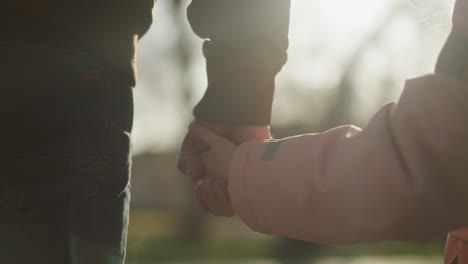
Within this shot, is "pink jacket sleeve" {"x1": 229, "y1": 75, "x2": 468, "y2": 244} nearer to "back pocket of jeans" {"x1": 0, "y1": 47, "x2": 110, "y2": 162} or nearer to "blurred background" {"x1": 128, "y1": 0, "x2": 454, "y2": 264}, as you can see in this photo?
"back pocket of jeans" {"x1": 0, "y1": 47, "x2": 110, "y2": 162}

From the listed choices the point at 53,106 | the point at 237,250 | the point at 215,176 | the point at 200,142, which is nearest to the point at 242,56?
the point at 200,142

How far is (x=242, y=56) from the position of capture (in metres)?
2.08

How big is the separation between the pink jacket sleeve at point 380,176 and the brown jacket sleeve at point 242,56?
1.30 ft

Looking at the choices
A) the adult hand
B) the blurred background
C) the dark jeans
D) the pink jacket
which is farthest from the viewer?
the blurred background

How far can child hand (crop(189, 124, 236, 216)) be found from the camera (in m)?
1.86

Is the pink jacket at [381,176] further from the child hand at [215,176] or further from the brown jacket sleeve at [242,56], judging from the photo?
the brown jacket sleeve at [242,56]

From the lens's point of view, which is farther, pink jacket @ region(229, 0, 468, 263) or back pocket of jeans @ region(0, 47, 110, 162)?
back pocket of jeans @ region(0, 47, 110, 162)

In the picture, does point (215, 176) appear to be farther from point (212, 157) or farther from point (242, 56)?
point (242, 56)

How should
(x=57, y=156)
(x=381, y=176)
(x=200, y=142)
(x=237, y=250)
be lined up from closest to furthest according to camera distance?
(x=381, y=176) < (x=57, y=156) < (x=200, y=142) < (x=237, y=250)

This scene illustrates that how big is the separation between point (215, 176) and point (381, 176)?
55 cm

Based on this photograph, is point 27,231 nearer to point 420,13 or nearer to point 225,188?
point 225,188

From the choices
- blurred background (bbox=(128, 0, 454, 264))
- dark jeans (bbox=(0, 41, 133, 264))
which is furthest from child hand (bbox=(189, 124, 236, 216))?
blurred background (bbox=(128, 0, 454, 264))

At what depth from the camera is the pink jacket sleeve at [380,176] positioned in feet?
4.70

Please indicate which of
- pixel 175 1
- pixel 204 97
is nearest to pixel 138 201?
pixel 175 1
